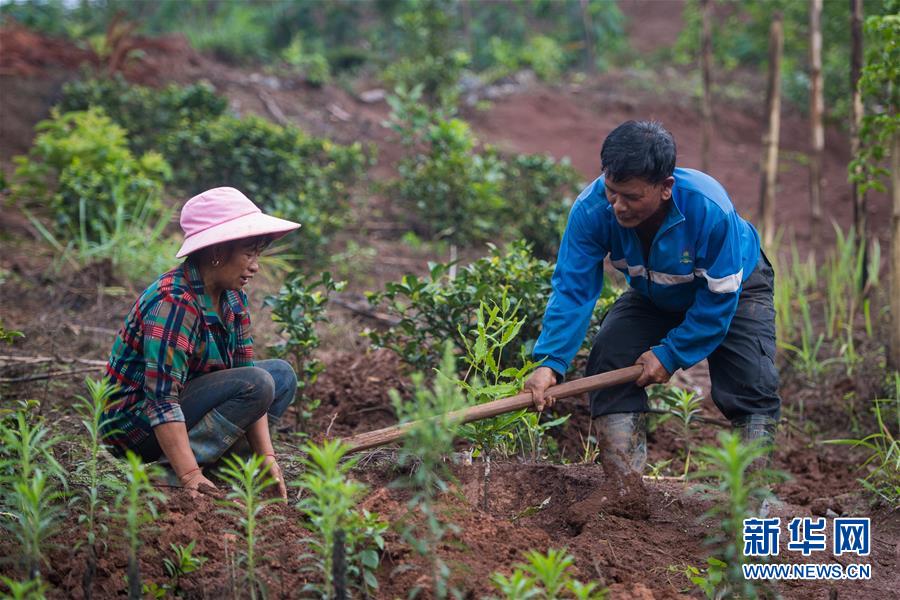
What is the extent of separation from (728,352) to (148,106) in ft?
21.4

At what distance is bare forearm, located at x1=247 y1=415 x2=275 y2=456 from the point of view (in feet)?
11.1

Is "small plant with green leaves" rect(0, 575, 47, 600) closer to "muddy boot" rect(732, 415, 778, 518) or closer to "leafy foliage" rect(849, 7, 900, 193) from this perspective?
"muddy boot" rect(732, 415, 778, 518)

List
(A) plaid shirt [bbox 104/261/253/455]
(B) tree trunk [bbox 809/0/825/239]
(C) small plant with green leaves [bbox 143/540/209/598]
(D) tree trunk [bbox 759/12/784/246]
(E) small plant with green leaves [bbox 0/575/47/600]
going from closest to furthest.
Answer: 1. (E) small plant with green leaves [bbox 0/575/47/600]
2. (C) small plant with green leaves [bbox 143/540/209/598]
3. (A) plaid shirt [bbox 104/261/253/455]
4. (D) tree trunk [bbox 759/12/784/246]
5. (B) tree trunk [bbox 809/0/825/239]

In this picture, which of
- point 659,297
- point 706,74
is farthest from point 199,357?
point 706,74

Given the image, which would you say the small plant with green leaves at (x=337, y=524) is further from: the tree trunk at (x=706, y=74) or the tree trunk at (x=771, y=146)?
the tree trunk at (x=706, y=74)

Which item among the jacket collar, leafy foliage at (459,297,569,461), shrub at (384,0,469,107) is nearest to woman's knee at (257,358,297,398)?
the jacket collar

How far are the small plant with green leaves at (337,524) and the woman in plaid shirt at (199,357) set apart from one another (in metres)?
0.45

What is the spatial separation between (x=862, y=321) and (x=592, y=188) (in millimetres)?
3363

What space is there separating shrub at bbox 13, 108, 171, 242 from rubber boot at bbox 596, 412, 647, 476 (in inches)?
152

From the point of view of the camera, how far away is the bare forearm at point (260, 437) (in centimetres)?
340

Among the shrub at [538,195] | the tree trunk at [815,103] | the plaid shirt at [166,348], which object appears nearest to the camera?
the plaid shirt at [166,348]

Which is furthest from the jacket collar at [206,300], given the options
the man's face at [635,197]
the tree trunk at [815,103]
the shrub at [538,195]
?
the tree trunk at [815,103]

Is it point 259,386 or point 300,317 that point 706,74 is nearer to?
point 300,317

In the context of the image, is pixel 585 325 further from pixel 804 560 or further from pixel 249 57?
pixel 249 57
